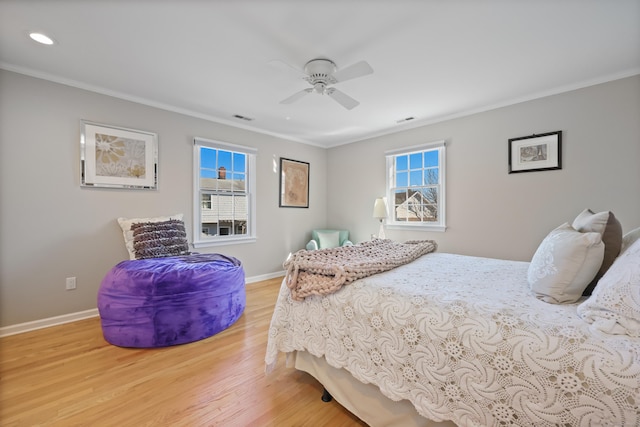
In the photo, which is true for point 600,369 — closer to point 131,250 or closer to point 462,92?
point 462,92

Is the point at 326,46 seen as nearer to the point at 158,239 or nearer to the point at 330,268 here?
the point at 330,268

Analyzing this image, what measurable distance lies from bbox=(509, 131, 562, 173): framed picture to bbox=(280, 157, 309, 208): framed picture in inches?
126

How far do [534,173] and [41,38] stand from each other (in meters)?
4.95

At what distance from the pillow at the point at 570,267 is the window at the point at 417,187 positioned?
103 inches

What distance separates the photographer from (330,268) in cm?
154

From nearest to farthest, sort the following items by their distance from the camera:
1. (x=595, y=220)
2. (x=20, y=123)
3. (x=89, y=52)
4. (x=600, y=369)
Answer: (x=600, y=369) < (x=595, y=220) < (x=89, y=52) < (x=20, y=123)

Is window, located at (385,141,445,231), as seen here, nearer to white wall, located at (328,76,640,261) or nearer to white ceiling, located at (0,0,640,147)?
white wall, located at (328,76,640,261)

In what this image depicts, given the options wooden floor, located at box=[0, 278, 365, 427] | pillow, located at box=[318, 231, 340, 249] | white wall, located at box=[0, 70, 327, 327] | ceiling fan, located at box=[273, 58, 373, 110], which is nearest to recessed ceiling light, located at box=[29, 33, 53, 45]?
white wall, located at box=[0, 70, 327, 327]

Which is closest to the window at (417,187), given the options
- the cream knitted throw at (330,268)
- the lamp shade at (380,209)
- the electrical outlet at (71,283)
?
the lamp shade at (380,209)

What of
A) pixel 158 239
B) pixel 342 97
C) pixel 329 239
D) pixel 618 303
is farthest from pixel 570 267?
pixel 329 239

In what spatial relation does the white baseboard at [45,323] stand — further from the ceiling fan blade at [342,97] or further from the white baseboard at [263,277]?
the ceiling fan blade at [342,97]

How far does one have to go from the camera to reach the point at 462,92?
2.95m

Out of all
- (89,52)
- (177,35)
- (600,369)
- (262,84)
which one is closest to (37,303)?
(89,52)

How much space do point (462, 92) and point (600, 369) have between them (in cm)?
297
